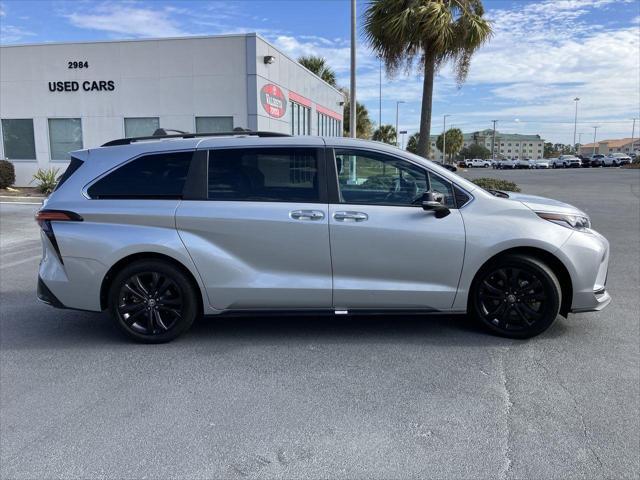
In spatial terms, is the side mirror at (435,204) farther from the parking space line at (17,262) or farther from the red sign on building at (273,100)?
the red sign on building at (273,100)

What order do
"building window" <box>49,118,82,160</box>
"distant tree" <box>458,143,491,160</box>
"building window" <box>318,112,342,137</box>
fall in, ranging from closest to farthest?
"building window" <box>49,118,82,160</box>, "building window" <box>318,112,342,137</box>, "distant tree" <box>458,143,491,160</box>

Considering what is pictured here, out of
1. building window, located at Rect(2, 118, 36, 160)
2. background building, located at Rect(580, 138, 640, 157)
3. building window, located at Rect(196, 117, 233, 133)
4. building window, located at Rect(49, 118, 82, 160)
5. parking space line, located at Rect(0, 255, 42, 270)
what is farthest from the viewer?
background building, located at Rect(580, 138, 640, 157)

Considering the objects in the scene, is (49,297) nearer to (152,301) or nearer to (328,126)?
(152,301)

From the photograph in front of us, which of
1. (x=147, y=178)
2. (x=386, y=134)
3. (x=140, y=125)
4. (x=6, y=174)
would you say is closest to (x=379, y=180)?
(x=147, y=178)

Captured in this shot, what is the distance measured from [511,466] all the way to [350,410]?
3.32 feet

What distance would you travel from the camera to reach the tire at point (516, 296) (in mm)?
4219

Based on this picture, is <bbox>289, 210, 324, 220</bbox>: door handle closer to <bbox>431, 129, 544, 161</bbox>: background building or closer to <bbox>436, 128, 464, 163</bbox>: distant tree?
<bbox>436, 128, 464, 163</bbox>: distant tree

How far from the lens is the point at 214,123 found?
660 inches

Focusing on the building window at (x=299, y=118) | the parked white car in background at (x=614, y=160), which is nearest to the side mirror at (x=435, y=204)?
the building window at (x=299, y=118)

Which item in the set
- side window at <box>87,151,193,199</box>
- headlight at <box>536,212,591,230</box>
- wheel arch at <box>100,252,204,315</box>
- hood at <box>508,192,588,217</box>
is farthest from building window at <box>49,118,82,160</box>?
headlight at <box>536,212,591,230</box>

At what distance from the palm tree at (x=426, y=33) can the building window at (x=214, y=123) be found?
5265mm

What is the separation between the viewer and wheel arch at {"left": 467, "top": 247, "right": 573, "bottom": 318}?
4.25 m

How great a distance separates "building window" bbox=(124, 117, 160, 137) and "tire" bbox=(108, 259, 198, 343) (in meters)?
14.1

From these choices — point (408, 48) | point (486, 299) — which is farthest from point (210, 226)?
point (408, 48)
